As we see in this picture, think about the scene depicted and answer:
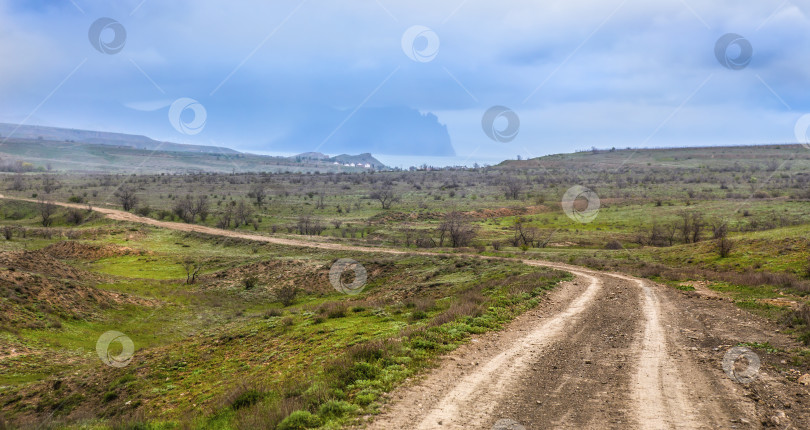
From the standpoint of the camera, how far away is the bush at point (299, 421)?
7.79m

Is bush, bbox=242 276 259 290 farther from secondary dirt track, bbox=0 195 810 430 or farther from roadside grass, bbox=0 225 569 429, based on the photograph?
secondary dirt track, bbox=0 195 810 430

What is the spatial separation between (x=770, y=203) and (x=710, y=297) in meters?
61.4

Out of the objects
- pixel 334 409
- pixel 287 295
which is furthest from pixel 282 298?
pixel 334 409

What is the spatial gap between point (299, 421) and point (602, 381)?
6.75 meters

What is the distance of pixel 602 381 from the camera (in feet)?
31.7

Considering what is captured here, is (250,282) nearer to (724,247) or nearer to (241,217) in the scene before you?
(241,217)

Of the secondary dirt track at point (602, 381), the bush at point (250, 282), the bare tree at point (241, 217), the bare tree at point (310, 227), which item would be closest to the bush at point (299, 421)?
the secondary dirt track at point (602, 381)

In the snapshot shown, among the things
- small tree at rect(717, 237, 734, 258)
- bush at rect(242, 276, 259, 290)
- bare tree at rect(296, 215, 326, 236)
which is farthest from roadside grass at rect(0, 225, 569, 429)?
bare tree at rect(296, 215, 326, 236)

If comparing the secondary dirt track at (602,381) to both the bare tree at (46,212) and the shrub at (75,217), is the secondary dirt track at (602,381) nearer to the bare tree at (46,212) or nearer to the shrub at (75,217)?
the shrub at (75,217)

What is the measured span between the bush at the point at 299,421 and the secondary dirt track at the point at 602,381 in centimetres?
102

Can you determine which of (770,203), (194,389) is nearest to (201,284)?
(194,389)

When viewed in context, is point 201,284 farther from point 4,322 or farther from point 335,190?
point 335,190

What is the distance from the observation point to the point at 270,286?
35125 mm

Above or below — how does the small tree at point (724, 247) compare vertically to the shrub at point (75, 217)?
below
